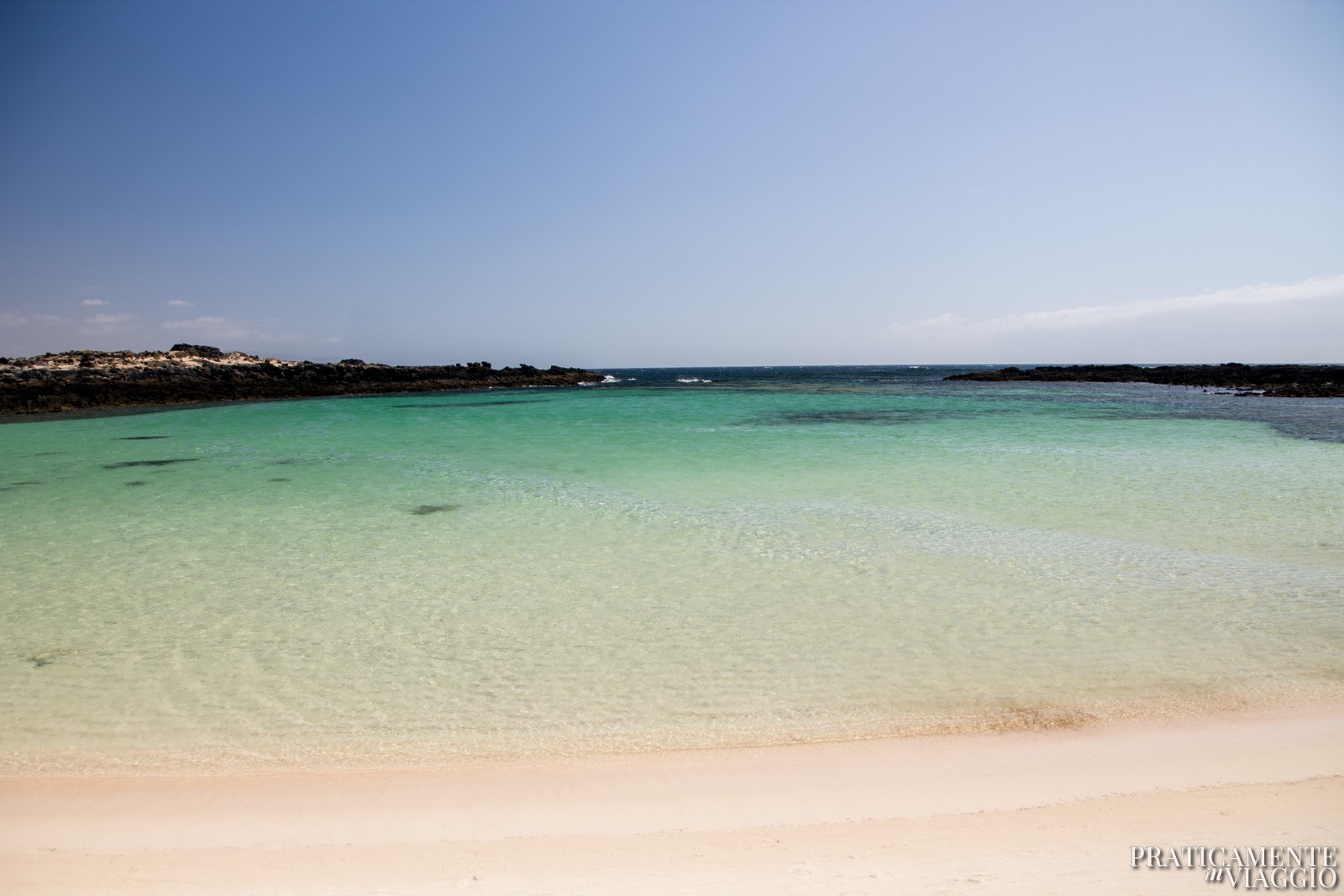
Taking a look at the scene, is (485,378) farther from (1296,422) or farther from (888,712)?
(888,712)

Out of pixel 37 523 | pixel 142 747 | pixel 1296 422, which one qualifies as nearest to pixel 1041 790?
pixel 142 747

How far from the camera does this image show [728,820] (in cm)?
308

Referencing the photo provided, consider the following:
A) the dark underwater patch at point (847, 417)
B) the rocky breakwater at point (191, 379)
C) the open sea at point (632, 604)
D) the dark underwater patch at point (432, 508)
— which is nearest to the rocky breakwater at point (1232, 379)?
the dark underwater patch at point (847, 417)

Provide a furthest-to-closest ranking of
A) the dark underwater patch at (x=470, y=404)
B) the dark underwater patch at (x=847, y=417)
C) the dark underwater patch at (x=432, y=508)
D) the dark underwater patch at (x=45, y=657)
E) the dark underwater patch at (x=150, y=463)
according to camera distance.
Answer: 1. the dark underwater patch at (x=470, y=404)
2. the dark underwater patch at (x=847, y=417)
3. the dark underwater patch at (x=150, y=463)
4. the dark underwater patch at (x=432, y=508)
5. the dark underwater patch at (x=45, y=657)

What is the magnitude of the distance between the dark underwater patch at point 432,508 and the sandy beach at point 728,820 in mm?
6208

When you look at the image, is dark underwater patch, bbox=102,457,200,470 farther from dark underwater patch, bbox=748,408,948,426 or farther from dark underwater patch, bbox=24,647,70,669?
dark underwater patch, bbox=748,408,948,426

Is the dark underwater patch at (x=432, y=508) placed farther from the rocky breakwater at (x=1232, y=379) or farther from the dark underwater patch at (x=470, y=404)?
the rocky breakwater at (x=1232, y=379)

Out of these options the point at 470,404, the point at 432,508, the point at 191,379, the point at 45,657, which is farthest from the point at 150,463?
the point at 191,379

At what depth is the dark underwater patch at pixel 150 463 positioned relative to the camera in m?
13.7

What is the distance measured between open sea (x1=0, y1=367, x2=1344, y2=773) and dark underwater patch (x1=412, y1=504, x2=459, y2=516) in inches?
4.9

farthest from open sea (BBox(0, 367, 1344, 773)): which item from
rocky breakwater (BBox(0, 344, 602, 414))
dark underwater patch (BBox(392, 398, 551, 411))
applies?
rocky breakwater (BBox(0, 344, 602, 414))

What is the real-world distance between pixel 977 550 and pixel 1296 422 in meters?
21.7

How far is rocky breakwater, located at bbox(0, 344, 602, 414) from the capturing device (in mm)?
30344

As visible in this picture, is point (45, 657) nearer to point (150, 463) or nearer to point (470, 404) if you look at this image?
point (150, 463)
